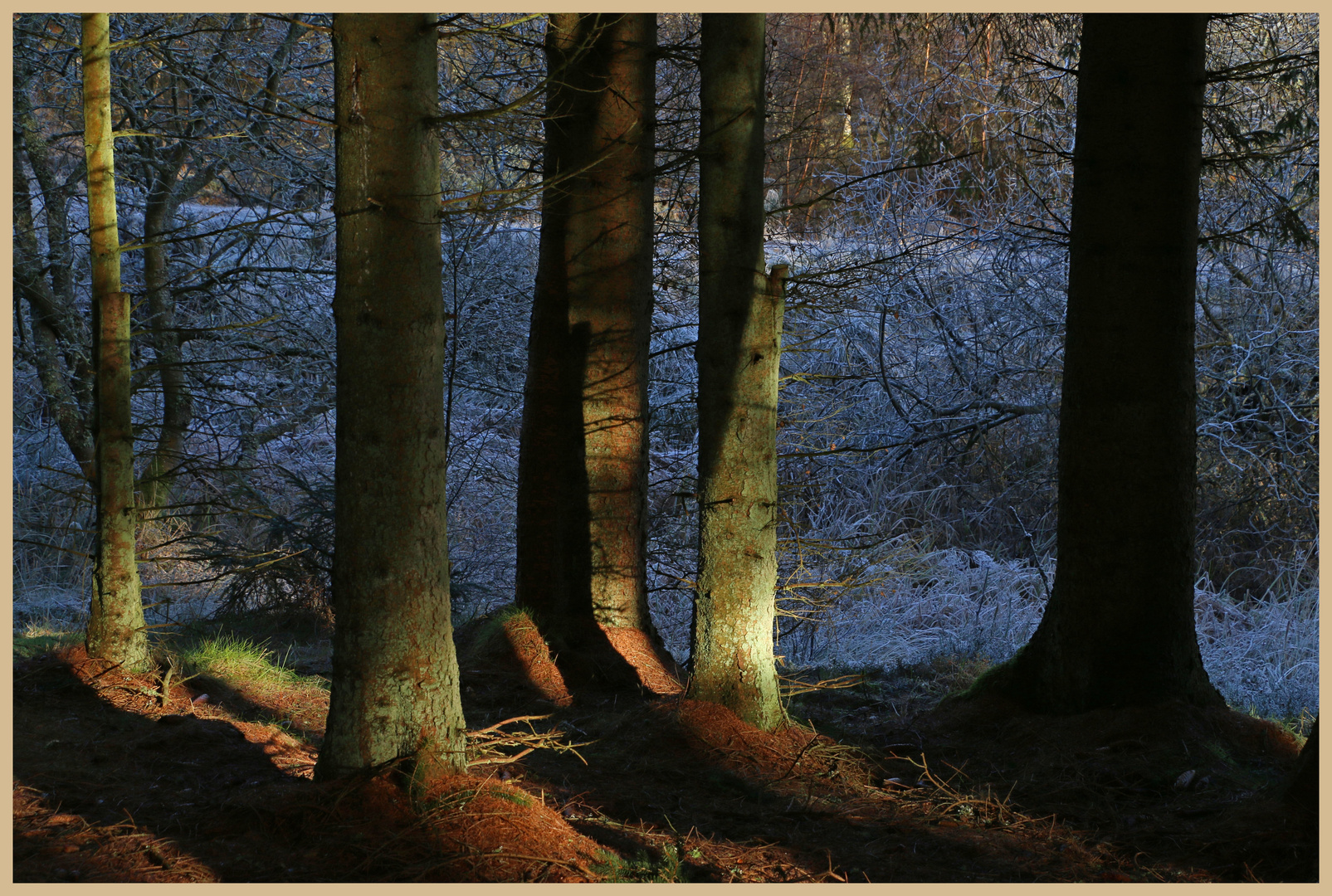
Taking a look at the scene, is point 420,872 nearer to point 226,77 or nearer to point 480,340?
point 226,77

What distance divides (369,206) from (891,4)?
14.8 feet

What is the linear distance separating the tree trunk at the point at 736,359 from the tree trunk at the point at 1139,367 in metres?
1.64

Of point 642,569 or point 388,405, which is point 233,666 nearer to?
point 642,569

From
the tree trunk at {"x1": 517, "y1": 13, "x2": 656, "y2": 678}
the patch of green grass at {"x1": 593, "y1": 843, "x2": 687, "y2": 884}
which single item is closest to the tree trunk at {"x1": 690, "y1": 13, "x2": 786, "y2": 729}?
the patch of green grass at {"x1": 593, "y1": 843, "x2": 687, "y2": 884}

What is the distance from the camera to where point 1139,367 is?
15.7 feet

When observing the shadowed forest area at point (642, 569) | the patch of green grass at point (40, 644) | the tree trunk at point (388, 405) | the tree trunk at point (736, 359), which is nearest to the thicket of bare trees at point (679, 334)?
the shadowed forest area at point (642, 569)

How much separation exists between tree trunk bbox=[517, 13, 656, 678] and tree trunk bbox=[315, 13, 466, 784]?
2725 millimetres

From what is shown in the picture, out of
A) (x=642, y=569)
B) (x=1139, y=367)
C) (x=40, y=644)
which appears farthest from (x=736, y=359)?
(x=40, y=644)

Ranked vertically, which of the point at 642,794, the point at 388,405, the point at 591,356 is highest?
the point at 591,356

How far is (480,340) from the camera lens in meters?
13.6

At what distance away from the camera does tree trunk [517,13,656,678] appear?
5992 mm

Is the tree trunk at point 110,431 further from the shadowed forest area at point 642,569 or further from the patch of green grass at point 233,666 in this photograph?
the patch of green grass at point 233,666

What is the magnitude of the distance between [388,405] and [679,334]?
1069cm

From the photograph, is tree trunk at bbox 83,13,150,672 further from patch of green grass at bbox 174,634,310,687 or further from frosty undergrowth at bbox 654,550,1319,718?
frosty undergrowth at bbox 654,550,1319,718
